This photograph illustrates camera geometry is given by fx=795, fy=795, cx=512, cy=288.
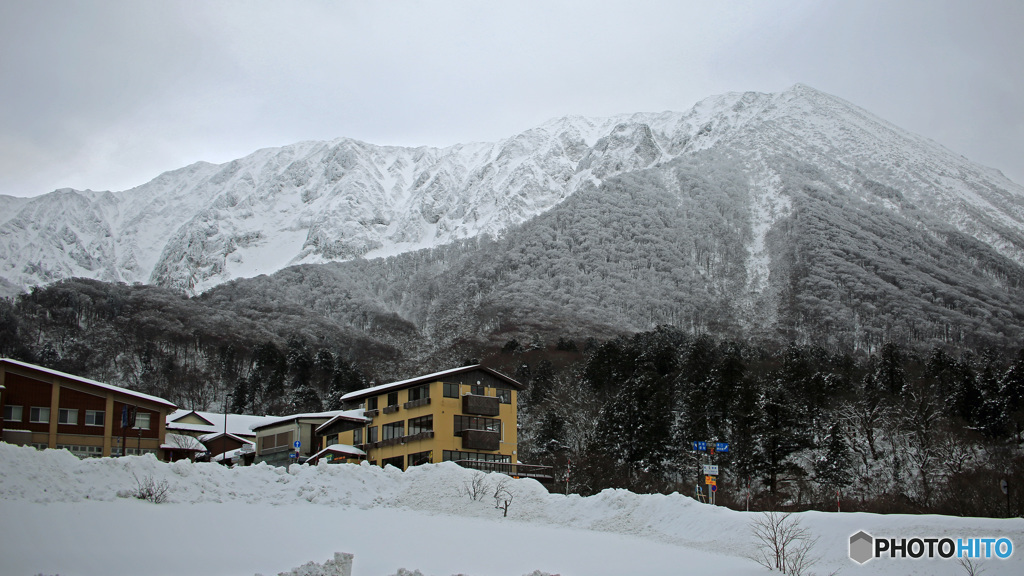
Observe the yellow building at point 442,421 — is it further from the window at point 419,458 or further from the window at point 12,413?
the window at point 12,413

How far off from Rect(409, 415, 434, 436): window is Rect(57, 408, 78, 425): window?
738 inches

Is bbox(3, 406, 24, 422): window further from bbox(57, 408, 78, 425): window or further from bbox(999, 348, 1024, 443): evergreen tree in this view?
bbox(999, 348, 1024, 443): evergreen tree

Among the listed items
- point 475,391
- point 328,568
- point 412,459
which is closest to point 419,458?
point 412,459

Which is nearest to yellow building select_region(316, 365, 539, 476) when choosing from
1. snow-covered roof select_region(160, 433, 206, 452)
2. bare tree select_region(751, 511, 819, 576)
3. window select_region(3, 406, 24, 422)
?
snow-covered roof select_region(160, 433, 206, 452)

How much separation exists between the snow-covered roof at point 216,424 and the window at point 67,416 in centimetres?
1775

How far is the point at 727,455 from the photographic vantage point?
2089 inches

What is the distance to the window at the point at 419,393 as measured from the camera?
A: 50.0 metres

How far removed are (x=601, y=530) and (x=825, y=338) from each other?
120 metres

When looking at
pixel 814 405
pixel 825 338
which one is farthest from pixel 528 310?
pixel 814 405

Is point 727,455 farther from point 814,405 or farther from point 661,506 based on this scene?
point 661,506

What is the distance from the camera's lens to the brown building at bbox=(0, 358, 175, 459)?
39.1 m

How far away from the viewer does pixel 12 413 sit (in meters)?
39.0

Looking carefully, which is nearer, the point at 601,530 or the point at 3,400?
the point at 601,530

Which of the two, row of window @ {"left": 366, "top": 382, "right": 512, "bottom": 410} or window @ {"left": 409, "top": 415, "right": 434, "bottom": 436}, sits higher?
row of window @ {"left": 366, "top": 382, "right": 512, "bottom": 410}
